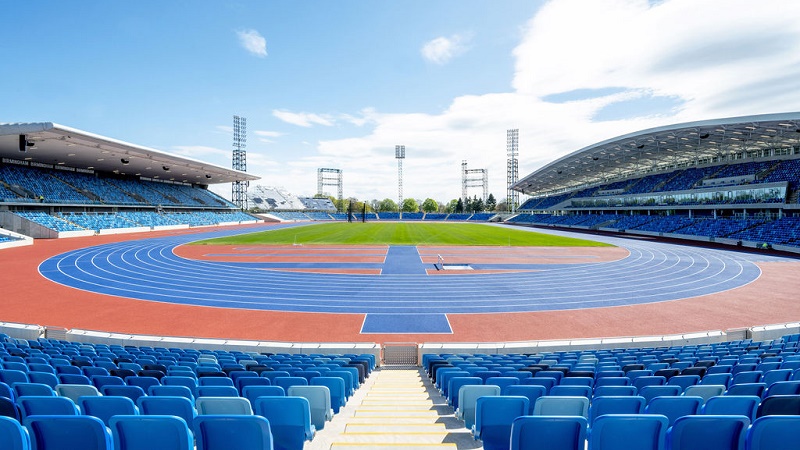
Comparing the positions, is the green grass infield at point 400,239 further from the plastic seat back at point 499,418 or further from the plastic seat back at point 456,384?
the plastic seat back at point 499,418

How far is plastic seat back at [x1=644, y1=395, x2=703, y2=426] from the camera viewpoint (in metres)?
3.54

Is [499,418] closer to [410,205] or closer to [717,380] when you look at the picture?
[717,380]

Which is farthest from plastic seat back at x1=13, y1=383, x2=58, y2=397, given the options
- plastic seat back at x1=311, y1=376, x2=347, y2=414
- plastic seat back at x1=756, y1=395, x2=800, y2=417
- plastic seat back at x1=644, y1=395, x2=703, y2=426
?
plastic seat back at x1=756, y1=395, x2=800, y2=417

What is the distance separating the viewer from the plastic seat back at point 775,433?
7.85ft

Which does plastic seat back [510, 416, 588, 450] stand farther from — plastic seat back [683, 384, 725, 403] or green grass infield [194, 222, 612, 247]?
green grass infield [194, 222, 612, 247]

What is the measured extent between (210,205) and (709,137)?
8903 centimetres

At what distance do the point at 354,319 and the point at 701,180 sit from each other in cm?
5934

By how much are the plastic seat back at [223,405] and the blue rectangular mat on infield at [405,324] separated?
35.9 feet

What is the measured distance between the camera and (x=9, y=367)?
6.19 metres

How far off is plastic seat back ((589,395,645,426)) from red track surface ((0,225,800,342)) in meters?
9.90

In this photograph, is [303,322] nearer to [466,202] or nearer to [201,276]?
[201,276]

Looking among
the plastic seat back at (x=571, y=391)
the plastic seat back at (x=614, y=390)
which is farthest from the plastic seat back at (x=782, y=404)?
the plastic seat back at (x=571, y=391)

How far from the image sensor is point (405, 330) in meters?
14.5

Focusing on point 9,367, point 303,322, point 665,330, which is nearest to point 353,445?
point 9,367
